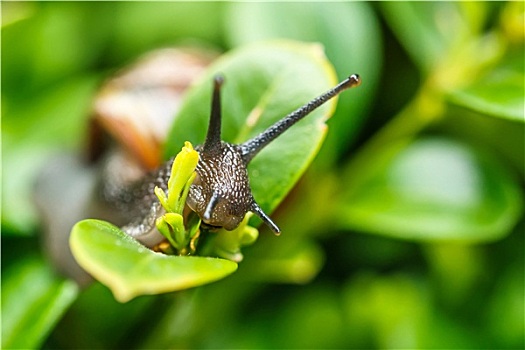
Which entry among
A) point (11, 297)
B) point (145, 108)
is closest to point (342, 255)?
point (145, 108)

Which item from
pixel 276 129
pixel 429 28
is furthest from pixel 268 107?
pixel 429 28

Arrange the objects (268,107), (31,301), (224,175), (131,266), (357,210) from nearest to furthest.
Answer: (131,266) < (224,175) < (268,107) < (31,301) < (357,210)

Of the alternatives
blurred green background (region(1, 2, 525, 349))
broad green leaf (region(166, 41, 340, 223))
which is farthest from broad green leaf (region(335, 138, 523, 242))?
broad green leaf (region(166, 41, 340, 223))

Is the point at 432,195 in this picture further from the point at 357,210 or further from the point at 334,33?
the point at 334,33

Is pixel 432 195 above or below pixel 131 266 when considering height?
below

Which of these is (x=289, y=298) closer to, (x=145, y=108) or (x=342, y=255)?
(x=342, y=255)

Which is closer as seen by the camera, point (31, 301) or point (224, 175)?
point (224, 175)
